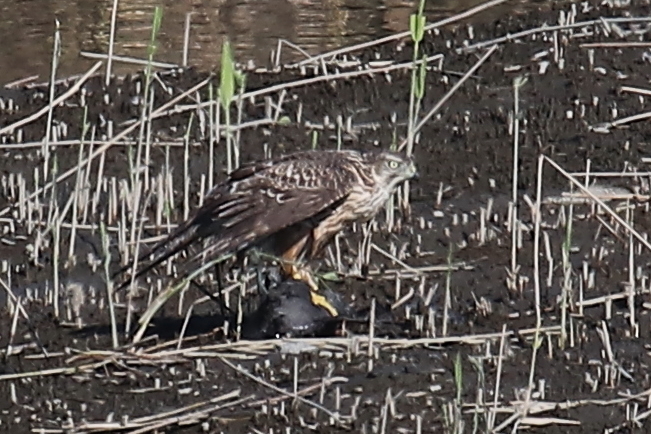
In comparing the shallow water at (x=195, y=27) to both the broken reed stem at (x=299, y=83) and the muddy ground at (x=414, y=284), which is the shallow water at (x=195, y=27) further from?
the broken reed stem at (x=299, y=83)

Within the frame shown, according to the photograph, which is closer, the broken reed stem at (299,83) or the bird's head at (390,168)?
the bird's head at (390,168)

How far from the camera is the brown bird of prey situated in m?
7.67

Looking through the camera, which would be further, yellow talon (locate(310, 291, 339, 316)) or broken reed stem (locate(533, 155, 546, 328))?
yellow talon (locate(310, 291, 339, 316))

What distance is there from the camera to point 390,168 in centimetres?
823

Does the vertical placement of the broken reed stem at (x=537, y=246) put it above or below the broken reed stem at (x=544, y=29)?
below

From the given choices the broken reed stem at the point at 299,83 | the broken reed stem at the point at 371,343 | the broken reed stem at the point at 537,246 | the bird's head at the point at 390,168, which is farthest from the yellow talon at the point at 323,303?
the broken reed stem at the point at 299,83

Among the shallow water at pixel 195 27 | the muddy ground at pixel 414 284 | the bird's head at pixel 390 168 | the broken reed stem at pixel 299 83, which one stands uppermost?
the bird's head at pixel 390 168

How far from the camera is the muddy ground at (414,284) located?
694 cm

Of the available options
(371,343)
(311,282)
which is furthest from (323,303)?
(371,343)

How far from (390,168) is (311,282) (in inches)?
24.4

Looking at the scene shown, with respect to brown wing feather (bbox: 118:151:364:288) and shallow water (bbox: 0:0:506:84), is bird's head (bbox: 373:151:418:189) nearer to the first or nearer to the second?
brown wing feather (bbox: 118:151:364:288)

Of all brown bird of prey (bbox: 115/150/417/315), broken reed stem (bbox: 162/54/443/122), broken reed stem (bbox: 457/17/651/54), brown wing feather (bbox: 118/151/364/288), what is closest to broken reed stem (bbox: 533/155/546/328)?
brown bird of prey (bbox: 115/150/417/315)

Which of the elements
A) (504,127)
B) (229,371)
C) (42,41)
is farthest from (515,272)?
(42,41)

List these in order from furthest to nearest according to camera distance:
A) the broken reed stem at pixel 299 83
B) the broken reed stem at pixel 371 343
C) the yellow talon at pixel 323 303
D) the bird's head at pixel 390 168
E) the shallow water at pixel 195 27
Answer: the shallow water at pixel 195 27, the broken reed stem at pixel 299 83, the bird's head at pixel 390 168, the yellow talon at pixel 323 303, the broken reed stem at pixel 371 343
